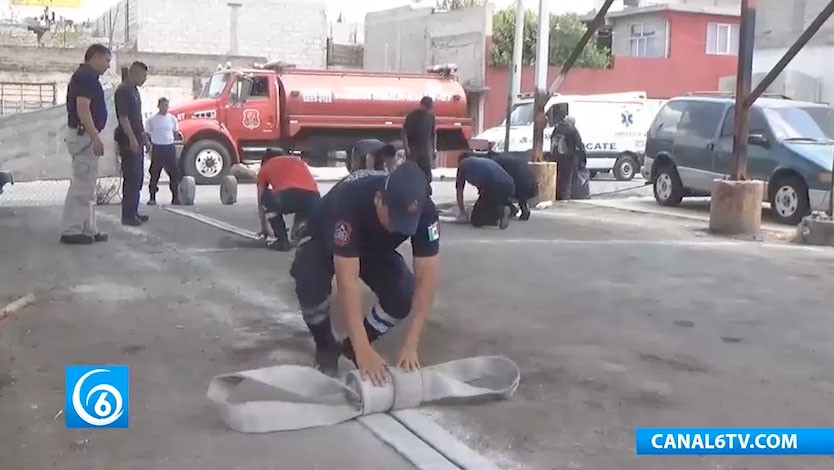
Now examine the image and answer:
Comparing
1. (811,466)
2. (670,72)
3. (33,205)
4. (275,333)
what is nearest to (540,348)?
(275,333)

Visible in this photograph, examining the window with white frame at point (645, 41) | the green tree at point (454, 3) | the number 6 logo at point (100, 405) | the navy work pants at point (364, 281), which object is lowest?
the number 6 logo at point (100, 405)

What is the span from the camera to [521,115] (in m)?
22.3

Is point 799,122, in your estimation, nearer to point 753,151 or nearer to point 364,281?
point 753,151

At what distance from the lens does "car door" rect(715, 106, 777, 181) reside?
13629 mm

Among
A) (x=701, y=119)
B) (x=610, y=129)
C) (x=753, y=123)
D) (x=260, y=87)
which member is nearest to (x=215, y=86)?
(x=260, y=87)

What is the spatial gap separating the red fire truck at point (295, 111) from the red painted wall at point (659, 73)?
30.3 ft

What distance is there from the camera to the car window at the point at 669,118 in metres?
15.5

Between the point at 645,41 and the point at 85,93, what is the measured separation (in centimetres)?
3145

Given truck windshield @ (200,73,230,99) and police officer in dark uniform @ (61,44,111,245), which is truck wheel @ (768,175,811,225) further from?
truck windshield @ (200,73,230,99)

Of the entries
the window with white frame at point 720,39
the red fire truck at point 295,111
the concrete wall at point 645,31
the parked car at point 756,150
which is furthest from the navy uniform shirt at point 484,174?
the window with white frame at point 720,39

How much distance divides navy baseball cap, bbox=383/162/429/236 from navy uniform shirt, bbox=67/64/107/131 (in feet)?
18.5

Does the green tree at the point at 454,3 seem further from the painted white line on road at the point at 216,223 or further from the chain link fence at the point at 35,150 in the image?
the painted white line on road at the point at 216,223

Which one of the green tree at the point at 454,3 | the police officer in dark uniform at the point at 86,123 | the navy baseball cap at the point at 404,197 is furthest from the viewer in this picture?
the green tree at the point at 454,3

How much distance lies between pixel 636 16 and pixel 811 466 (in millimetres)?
35602
